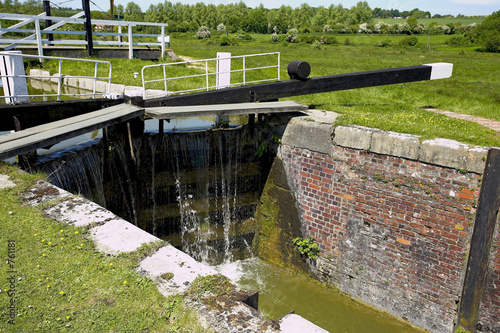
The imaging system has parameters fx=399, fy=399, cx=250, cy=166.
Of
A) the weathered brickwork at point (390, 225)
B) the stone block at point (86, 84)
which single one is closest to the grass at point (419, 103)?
the weathered brickwork at point (390, 225)

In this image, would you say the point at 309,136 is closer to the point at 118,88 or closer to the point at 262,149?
the point at 262,149

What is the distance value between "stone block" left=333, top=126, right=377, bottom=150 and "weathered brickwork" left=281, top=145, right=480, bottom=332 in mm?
128

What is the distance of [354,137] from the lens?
685 cm

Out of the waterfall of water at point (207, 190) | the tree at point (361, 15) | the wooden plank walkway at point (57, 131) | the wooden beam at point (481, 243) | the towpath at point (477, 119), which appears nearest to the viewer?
the wooden plank walkway at point (57, 131)

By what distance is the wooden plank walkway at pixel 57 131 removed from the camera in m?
4.88

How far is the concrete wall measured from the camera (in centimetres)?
596

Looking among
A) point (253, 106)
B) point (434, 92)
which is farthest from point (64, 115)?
point (434, 92)

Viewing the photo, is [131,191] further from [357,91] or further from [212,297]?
[357,91]

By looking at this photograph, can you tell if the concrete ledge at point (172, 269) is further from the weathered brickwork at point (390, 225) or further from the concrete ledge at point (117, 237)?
the weathered brickwork at point (390, 225)

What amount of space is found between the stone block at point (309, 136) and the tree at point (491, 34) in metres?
32.6

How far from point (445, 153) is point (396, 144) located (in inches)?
29.1

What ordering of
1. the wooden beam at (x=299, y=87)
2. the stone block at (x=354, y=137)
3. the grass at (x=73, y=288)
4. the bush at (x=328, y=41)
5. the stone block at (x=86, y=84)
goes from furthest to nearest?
the bush at (x=328, y=41)
the stone block at (x=86, y=84)
the wooden beam at (x=299, y=87)
the stone block at (x=354, y=137)
the grass at (x=73, y=288)

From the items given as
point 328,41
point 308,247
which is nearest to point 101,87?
point 308,247

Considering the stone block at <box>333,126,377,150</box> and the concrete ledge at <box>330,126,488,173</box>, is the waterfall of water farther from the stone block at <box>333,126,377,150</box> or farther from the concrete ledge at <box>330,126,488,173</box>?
the concrete ledge at <box>330,126,488,173</box>
